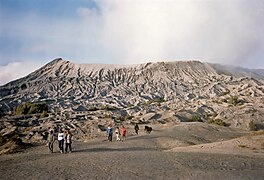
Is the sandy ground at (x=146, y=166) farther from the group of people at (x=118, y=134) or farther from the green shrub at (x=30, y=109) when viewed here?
the green shrub at (x=30, y=109)

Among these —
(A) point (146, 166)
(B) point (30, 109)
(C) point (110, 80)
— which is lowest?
(A) point (146, 166)

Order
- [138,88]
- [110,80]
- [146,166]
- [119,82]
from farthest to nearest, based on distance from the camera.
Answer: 1. [110,80]
2. [119,82]
3. [138,88]
4. [146,166]

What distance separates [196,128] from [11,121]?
2784 cm

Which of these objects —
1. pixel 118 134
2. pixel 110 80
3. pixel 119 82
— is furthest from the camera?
pixel 110 80

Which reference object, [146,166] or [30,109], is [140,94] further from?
[146,166]

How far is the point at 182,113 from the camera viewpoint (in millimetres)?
69250

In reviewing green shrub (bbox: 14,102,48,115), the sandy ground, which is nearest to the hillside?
green shrub (bbox: 14,102,48,115)

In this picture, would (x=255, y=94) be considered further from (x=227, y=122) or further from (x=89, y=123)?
(x=89, y=123)

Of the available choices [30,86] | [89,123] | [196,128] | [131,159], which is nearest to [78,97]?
[30,86]

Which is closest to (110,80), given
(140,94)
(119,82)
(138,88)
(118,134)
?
(119,82)

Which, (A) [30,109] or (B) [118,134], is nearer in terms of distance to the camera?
(B) [118,134]

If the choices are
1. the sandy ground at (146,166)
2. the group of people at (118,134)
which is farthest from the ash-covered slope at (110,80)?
the sandy ground at (146,166)

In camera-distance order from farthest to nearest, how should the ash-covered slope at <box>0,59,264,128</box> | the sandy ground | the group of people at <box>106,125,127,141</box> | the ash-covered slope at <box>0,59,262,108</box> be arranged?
the ash-covered slope at <box>0,59,262,108</box> < the ash-covered slope at <box>0,59,264,128</box> < the group of people at <box>106,125,127,141</box> < the sandy ground

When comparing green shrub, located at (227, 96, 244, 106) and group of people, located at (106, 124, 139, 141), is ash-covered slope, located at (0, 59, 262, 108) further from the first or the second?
group of people, located at (106, 124, 139, 141)
